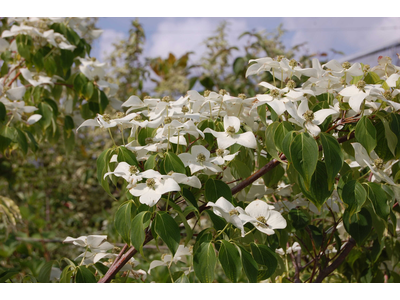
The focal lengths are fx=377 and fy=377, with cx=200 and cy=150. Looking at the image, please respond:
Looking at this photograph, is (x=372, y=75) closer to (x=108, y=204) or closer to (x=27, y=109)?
(x=27, y=109)

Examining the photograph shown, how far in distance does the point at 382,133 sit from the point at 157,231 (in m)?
0.49

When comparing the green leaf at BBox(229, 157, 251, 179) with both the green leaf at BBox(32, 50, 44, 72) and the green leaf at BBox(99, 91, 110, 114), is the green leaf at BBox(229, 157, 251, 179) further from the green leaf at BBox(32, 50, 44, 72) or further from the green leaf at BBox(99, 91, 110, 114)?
the green leaf at BBox(32, 50, 44, 72)

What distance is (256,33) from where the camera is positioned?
9.27ft

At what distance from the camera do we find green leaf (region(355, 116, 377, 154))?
688 millimetres

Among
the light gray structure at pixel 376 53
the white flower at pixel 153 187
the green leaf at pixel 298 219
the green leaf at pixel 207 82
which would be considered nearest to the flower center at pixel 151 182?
the white flower at pixel 153 187

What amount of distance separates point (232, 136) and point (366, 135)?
0.25 m

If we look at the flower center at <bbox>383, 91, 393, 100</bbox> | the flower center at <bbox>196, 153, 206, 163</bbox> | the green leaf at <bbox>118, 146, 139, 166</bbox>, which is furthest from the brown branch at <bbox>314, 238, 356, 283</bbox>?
the green leaf at <bbox>118, 146, 139, 166</bbox>

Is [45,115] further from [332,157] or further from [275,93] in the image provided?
[332,157]

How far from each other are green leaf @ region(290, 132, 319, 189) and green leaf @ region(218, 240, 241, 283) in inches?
6.8

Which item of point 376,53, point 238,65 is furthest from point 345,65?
point 376,53

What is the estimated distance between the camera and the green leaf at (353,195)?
69cm

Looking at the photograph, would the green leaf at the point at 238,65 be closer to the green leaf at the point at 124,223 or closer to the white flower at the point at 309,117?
the white flower at the point at 309,117

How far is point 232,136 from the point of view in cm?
76
